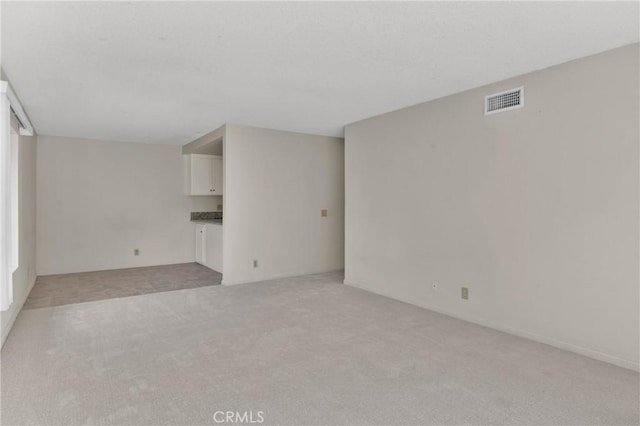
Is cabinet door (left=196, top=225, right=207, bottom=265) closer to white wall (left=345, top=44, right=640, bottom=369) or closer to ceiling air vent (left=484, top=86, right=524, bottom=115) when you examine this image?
white wall (left=345, top=44, right=640, bottom=369)

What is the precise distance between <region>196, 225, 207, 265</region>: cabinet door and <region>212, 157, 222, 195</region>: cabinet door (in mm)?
755

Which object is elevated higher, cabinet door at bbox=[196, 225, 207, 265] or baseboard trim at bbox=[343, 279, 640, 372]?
cabinet door at bbox=[196, 225, 207, 265]

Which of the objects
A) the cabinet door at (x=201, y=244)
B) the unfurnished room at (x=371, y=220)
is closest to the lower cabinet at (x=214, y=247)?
the cabinet door at (x=201, y=244)

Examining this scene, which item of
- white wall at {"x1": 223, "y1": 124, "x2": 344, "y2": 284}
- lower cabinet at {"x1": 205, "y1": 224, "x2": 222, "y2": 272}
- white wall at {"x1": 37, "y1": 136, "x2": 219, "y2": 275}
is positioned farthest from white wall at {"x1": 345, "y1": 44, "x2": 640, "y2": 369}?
white wall at {"x1": 37, "y1": 136, "x2": 219, "y2": 275}

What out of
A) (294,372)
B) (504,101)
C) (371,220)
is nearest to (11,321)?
(294,372)

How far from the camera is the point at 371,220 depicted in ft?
16.1

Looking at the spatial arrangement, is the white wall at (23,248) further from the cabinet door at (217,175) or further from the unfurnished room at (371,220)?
the cabinet door at (217,175)

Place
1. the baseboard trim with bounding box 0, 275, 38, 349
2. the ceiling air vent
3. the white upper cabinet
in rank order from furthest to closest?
1. the white upper cabinet
2. the ceiling air vent
3. the baseboard trim with bounding box 0, 275, 38, 349

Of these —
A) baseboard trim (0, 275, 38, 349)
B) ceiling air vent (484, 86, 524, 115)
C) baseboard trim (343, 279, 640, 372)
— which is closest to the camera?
baseboard trim (343, 279, 640, 372)

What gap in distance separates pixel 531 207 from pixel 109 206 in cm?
652

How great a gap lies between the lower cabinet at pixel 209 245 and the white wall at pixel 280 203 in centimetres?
90

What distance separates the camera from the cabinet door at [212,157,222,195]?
287 inches

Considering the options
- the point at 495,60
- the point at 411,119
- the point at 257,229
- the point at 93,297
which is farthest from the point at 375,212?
the point at 93,297

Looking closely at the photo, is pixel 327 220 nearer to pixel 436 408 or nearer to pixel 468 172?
pixel 468 172
